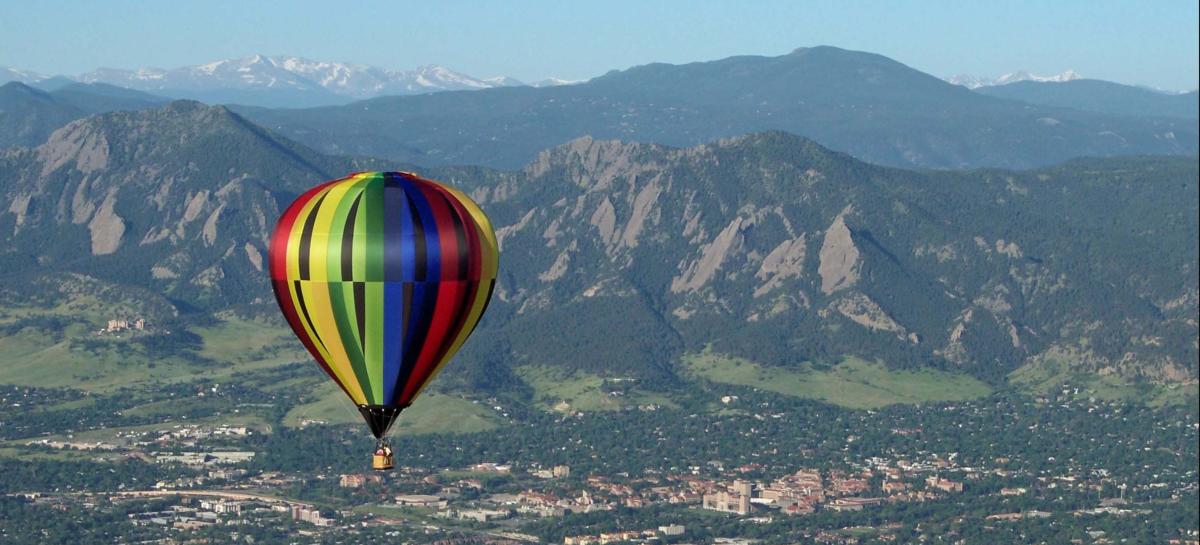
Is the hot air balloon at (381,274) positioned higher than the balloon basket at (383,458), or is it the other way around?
the hot air balloon at (381,274)

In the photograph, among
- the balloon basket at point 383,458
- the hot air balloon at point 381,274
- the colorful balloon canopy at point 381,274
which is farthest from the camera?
the colorful balloon canopy at point 381,274

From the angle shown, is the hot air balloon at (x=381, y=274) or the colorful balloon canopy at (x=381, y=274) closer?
the hot air balloon at (x=381, y=274)

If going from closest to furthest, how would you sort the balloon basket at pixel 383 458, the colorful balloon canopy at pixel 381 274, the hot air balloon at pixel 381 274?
1. the balloon basket at pixel 383 458
2. the hot air balloon at pixel 381 274
3. the colorful balloon canopy at pixel 381 274

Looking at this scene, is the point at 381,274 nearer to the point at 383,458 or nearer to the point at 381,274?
the point at 381,274

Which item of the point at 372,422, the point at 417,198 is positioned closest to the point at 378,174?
the point at 417,198

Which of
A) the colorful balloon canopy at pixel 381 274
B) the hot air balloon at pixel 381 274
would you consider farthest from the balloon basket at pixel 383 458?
the colorful balloon canopy at pixel 381 274

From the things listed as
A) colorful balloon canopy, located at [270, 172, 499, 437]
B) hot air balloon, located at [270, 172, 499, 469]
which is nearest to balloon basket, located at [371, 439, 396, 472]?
hot air balloon, located at [270, 172, 499, 469]

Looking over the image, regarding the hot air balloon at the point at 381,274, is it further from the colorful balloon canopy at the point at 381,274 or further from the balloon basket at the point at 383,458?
the balloon basket at the point at 383,458
